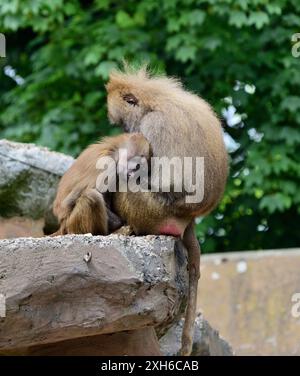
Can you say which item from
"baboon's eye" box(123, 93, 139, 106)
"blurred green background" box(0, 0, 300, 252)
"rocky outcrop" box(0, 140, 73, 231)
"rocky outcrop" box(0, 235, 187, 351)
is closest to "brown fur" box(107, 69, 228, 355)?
"baboon's eye" box(123, 93, 139, 106)

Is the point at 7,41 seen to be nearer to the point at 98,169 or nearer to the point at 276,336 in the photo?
the point at 276,336

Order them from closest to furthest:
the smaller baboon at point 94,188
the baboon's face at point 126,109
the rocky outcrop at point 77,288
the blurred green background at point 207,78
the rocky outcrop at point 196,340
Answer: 1. the rocky outcrop at point 77,288
2. the smaller baboon at point 94,188
3. the baboon's face at point 126,109
4. the rocky outcrop at point 196,340
5. the blurred green background at point 207,78

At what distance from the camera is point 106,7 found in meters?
8.76

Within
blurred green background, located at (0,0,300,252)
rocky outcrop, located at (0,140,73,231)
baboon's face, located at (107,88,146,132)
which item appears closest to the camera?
baboon's face, located at (107,88,146,132)

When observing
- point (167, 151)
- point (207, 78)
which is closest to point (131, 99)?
point (167, 151)

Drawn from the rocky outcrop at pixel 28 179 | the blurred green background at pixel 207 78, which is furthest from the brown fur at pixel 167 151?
the blurred green background at pixel 207 78

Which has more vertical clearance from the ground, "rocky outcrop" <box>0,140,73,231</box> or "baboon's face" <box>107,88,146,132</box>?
"baboon's face" <box>107,88,146,132</box>

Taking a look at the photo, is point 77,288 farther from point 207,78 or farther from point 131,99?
point 207,78

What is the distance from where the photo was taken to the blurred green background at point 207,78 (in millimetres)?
8195

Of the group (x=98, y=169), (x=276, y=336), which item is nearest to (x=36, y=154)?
(x=98, y=169)

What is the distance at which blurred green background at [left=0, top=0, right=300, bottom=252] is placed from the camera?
26.9 ft

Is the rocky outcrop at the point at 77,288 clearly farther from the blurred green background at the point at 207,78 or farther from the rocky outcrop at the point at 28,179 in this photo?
the blurred green background at the point at 207,78

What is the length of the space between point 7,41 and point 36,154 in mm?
4391

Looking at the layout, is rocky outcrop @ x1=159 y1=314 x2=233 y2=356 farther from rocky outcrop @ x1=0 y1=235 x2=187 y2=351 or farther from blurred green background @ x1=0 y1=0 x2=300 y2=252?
blurred green background @ x1=0 y1=0 x2=300 y2=252
